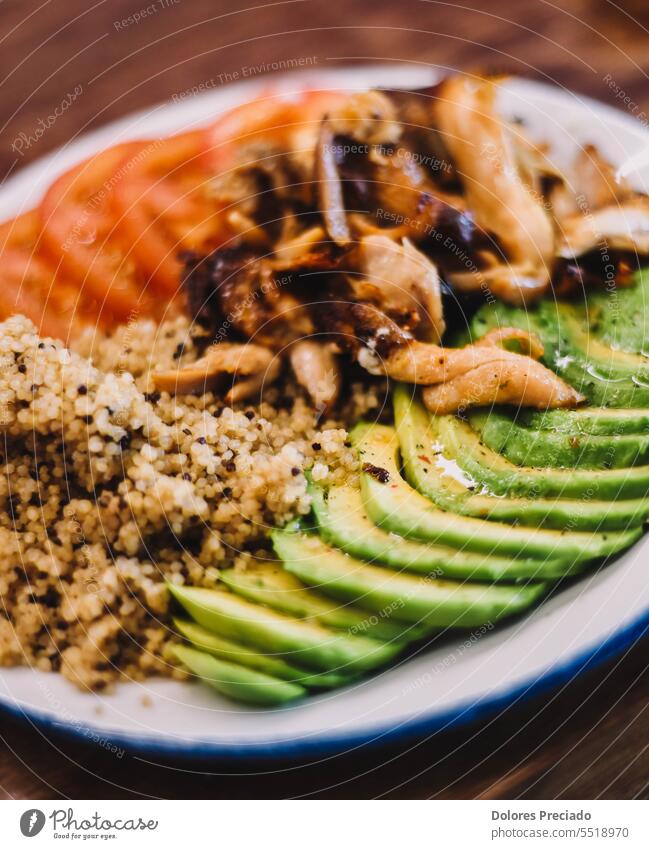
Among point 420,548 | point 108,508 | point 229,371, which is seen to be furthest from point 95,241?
point 420,548

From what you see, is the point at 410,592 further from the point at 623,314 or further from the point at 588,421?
the point at 623,314

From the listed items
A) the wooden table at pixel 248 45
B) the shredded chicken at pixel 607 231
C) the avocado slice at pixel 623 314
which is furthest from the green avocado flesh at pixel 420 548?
the wooden table at pixel 248 45

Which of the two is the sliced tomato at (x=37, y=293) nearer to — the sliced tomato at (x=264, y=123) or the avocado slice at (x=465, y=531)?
the sliced tomato at (x=264, y=123)

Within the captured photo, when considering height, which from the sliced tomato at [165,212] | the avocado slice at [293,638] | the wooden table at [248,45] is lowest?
the avocado slice at [293,638]

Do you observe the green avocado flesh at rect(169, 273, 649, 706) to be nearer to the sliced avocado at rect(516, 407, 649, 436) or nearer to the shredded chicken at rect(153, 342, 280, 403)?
the sliced avocado at rect(516, 407, 649, 436)

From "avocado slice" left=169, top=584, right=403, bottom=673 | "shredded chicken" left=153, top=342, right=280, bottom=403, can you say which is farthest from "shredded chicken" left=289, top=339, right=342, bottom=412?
"avocado slice" left=169, top=584, right=403, bottom=673
